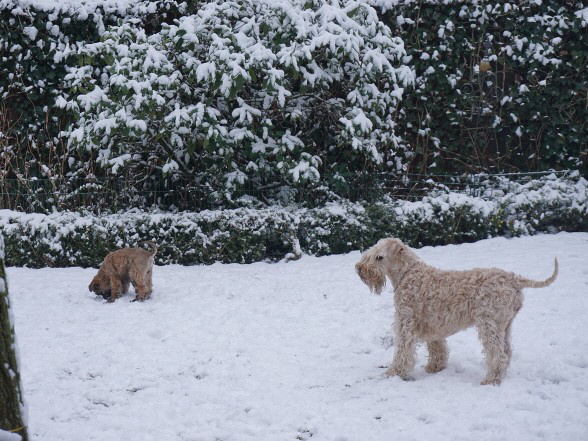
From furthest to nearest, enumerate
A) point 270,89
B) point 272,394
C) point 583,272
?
point 270,89
point 583,272
point 272,394

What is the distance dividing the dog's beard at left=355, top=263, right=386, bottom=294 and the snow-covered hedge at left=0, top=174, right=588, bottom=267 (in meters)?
3.29

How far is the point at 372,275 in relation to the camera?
4.36 metres

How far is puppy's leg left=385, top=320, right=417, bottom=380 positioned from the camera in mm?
4203

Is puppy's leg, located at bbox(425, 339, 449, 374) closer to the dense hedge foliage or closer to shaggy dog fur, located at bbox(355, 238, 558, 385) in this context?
shaggy dog fur, located at bbox(355, 238, 558, 385)

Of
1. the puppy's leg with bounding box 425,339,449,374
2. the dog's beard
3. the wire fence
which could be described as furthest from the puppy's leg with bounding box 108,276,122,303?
the puppy's leg with bounding box 425,339,449,374

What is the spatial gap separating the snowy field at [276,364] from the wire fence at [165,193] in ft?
5.28

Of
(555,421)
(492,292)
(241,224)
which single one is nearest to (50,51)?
(241,224)

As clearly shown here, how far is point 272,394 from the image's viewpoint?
13.5ft

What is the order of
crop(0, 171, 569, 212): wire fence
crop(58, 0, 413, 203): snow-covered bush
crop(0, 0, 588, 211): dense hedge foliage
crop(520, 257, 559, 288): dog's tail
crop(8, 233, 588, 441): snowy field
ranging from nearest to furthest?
crop(8, 233, 588, 441): snowy field, crop(520, 257, 559, 288): dog's tail, crop(58, 0, 413, 203): snow-covered bush, crop(0, 0, 588, 211): dense hedge foliage, crop(0, 171, 569, 212): wire fence

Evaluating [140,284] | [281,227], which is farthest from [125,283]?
[281,227]

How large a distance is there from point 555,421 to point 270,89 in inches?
211

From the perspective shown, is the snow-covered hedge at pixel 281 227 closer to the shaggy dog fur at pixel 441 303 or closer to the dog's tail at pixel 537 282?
the shaggy dog fur at pixel 441 303

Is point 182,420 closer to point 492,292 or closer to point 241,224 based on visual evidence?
point 492,292

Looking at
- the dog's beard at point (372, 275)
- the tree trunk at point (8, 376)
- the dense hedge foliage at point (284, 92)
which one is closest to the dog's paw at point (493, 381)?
Result: the dog's beard at point (372, 275)
